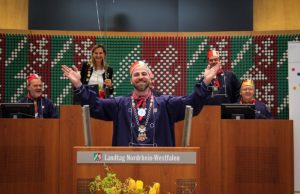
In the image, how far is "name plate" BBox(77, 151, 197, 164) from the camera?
387 centimetres

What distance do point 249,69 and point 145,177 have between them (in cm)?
665

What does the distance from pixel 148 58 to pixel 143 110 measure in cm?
522

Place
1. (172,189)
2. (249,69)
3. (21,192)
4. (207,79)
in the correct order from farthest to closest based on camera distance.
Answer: (249,69) < (21,192) < (207,79) < (172,189)

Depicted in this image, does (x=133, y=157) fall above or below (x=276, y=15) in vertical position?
below

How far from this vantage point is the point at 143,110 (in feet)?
17.3

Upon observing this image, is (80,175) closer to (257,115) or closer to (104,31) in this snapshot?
(257,115)

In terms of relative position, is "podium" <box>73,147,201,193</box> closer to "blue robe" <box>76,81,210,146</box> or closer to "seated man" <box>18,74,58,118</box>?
"blue robe" <box>76,81,210,146</box>

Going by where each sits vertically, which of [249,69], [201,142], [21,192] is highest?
[249,69]

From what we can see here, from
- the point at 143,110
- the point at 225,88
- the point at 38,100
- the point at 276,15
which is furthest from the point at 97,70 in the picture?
the point at 276,15

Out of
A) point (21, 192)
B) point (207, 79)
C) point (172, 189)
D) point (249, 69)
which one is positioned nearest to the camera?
point (172, 189)

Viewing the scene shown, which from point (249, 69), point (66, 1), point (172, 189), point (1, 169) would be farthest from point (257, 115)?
point (66, 1)

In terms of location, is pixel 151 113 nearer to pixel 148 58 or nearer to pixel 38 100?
pixel 38 100

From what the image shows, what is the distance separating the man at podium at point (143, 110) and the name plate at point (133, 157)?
3.90ft

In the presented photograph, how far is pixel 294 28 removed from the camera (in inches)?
410
